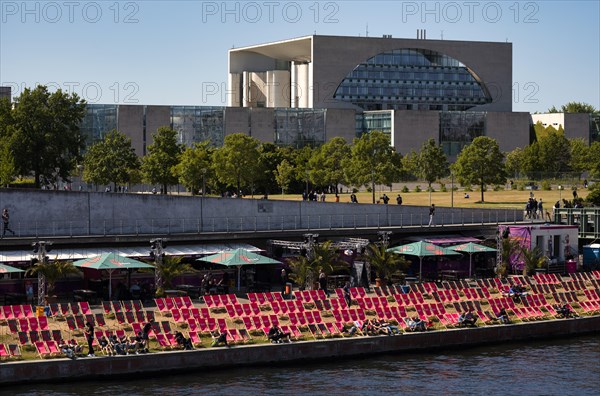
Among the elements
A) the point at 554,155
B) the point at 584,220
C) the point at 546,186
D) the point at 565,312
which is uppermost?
the point at 554,155

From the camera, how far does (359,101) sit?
140m

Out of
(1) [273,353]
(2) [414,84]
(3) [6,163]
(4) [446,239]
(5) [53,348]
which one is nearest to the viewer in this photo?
(5) [53,348]

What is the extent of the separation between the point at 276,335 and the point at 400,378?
477 centimetres

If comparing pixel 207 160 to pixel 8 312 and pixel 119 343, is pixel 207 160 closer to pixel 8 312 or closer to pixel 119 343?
pixel 8 312

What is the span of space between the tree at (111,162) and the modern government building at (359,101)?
21.2 metres

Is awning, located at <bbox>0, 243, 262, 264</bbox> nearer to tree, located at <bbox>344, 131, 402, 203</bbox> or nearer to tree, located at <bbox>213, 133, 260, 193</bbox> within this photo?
tree, located at <bbox>344, 131, 402, 203</bbox>

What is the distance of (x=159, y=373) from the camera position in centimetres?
3838

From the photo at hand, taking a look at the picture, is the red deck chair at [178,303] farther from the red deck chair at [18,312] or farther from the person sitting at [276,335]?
the red deck chair at [18,312]

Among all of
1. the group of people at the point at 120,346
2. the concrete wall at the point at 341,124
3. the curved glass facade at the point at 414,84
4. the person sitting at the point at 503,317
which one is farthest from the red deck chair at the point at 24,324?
the curved glass facade at the point at 414,84

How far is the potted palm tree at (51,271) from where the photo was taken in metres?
46.7

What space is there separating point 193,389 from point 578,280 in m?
25.8

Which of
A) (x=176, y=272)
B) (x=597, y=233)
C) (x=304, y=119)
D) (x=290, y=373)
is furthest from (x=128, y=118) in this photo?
(x=290, y=373)

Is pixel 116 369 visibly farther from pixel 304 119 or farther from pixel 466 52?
pixel 466 52

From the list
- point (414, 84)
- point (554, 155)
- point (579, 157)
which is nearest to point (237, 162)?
point (579, 157)
